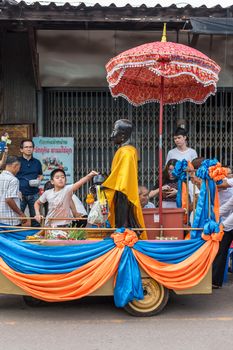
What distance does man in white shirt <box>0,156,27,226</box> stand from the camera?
604 cm

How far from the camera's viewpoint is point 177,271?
473cm

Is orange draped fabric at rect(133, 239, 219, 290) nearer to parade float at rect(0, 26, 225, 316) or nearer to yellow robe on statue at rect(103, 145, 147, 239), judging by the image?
parade float at rect(0, 26, 225, 316)

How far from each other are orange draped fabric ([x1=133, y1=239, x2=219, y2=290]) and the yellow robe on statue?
0.45 meters

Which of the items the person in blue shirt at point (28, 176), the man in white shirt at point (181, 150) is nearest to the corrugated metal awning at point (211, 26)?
the man in white shirt at point (181, 150)

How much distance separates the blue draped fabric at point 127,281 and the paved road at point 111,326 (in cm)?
24

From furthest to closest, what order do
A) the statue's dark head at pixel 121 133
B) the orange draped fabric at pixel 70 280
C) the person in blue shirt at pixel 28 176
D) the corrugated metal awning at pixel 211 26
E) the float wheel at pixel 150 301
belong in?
the person in blue shirt at pixel 28 176
the corrugated metal awning at pixel 211 26
the statue's dark head at pixel 121 133
the float wheel at pixel 150 301
the orange draped fabric at pixel 70 280

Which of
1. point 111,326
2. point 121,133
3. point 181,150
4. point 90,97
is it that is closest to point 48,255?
point 111,326

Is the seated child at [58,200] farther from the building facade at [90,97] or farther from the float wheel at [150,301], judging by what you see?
the building facade at [90,97]

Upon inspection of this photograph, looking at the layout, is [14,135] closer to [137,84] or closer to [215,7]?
[137,84]

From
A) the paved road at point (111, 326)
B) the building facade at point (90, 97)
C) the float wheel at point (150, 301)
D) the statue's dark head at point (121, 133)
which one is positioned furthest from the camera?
the building facade at point (90, 97)

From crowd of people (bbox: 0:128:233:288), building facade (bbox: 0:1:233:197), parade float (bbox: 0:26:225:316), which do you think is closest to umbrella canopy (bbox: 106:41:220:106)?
parade float (bbox: 0:26:225:316)

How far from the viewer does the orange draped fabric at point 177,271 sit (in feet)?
15.5

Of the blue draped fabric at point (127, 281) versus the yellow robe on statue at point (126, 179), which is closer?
the blue draped fabric at point (127, 281)

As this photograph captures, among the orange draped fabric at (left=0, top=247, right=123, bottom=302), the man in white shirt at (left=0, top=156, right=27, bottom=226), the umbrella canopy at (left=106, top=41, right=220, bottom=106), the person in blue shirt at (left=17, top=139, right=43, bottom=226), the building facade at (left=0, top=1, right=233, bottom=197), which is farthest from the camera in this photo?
the building facade at (left=0, top=1, right=233, bottom=197)
